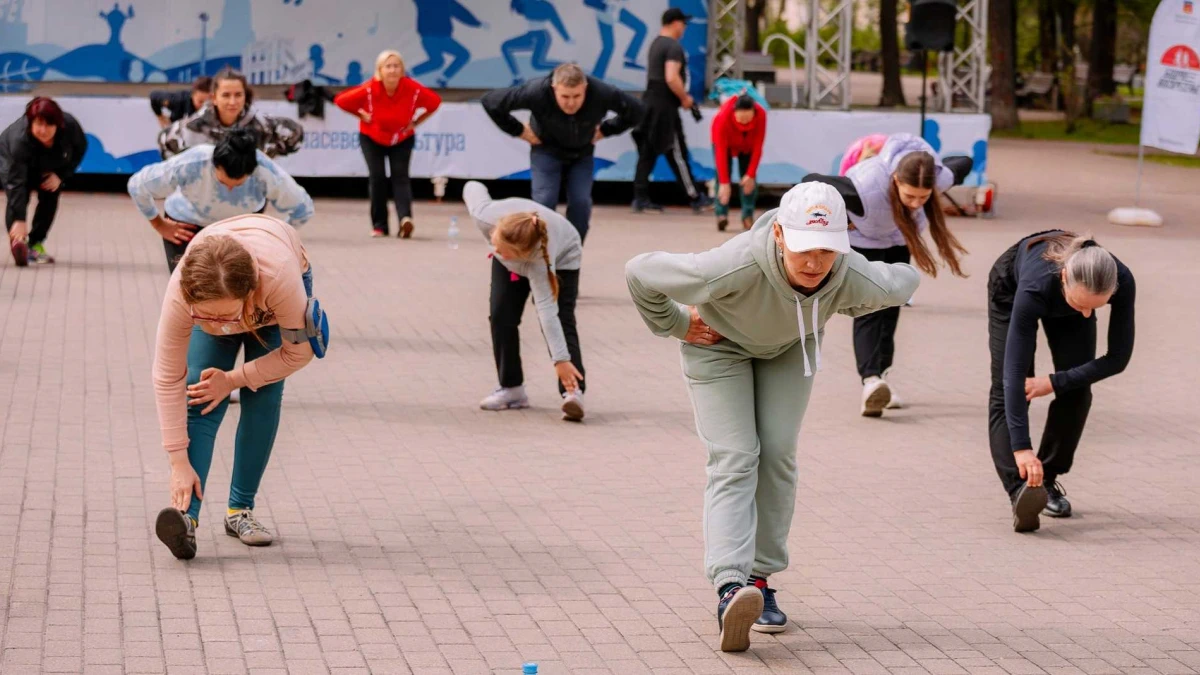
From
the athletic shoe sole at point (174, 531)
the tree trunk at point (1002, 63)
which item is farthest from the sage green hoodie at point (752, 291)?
the tree trunk at point (1002, 63)

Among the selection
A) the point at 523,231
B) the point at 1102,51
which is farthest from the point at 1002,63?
the point at 523,231

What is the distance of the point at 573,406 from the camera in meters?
7.89

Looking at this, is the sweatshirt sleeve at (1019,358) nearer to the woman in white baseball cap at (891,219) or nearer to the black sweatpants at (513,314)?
the woman in white baseball cap at (891,219)

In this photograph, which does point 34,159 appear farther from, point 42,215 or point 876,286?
point 876,286

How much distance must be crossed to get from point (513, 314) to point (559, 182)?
3.20 m

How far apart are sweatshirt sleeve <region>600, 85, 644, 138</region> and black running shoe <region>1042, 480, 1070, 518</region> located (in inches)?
213

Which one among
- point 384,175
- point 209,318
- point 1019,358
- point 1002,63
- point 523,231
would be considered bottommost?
point 1002,63

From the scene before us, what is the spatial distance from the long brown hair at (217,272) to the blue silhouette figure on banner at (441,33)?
14995 mm

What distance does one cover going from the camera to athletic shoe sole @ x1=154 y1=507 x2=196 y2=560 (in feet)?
17.4

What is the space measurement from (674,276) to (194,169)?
3516 mm

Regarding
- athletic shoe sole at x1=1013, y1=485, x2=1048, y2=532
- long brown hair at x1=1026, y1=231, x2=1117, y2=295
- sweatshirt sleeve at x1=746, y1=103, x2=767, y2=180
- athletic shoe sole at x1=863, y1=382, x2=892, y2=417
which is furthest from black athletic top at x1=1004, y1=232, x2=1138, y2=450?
sweatshirt sleeve at x1=746, y1=103, x2=767, y2=180

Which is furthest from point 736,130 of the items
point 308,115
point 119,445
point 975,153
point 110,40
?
point 119,445

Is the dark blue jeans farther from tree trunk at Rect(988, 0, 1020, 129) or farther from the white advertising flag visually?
tree trunk at Rect(988, 0, 1020, 129)

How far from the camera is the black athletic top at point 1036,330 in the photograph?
18.9 ft
